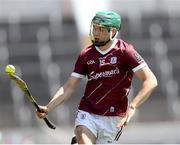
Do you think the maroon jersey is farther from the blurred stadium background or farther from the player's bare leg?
the blurred stadium background

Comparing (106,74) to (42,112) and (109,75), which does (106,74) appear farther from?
(42,112)

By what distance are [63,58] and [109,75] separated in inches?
478

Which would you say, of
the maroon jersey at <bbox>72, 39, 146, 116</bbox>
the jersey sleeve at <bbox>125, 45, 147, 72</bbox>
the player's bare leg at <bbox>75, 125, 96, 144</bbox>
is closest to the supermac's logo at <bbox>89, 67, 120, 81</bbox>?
the maroon jersey at <bbox>72, 39, 146, 116</bbox>

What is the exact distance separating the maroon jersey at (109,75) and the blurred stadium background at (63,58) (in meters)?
7.13

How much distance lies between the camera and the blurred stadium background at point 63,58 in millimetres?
18031

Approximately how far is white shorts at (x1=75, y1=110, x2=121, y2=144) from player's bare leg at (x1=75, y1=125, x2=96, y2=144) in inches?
1.9

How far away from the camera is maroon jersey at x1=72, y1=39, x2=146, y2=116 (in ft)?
29.2

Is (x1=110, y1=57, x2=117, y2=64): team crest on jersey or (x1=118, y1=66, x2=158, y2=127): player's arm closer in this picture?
(x1=118, y1=66, x2=158, y2=127): player's arm

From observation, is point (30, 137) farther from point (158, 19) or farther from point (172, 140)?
point (158, 19)

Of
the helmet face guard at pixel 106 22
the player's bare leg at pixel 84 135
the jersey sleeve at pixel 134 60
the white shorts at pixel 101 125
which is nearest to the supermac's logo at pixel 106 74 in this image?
the jersey sleeve at pixel 134 60

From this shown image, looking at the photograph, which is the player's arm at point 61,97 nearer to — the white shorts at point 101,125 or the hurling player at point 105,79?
the hurling player at point 105,79

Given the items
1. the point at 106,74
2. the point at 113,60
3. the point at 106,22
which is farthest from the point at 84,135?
the point at 106,22

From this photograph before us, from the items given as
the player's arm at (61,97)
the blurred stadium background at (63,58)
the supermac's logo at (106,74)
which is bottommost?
the blurred stadium background at (63,58)

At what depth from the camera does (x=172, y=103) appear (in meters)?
19.6
